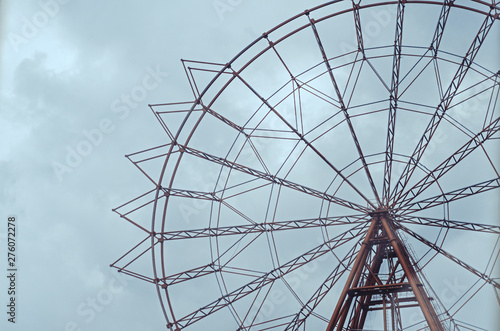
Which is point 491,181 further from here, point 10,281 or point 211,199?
point 10,281

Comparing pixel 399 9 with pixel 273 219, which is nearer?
pixel 399 9

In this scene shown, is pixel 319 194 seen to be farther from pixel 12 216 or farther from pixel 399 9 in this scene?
pixel 12 216

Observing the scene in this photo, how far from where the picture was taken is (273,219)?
27891mm

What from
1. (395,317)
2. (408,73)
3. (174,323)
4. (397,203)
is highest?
(408,73)

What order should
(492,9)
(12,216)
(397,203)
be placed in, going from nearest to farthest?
(492,9) < (12,216) < (397,203)

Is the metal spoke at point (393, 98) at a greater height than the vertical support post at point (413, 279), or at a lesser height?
greater

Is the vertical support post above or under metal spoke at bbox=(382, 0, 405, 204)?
under

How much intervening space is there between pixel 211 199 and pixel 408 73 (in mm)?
11076

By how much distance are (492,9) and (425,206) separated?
8805 millimetres

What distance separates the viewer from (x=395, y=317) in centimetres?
2794

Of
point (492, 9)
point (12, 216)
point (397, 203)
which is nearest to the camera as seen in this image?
point (492, 9)

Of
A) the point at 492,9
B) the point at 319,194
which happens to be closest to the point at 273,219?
the point at 319,194

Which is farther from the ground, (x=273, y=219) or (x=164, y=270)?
(x=273, y=219)

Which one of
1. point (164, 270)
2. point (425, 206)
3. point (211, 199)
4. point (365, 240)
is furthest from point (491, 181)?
point (164, 270)
